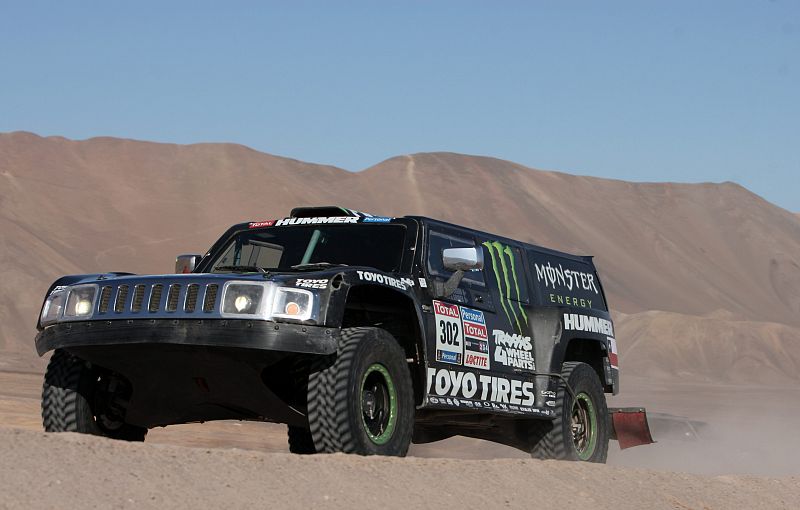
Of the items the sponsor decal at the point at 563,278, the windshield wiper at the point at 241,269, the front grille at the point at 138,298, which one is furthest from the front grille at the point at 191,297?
the sponsor decal at the point at 563,278

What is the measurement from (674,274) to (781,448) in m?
90.9

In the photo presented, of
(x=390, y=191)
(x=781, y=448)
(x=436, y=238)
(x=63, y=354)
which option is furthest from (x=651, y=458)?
(x=390, y=191)

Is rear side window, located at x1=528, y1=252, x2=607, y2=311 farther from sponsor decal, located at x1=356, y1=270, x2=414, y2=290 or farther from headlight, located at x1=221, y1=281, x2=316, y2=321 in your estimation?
headlight, located at x1=221, y1=281, x2=316, y2=321

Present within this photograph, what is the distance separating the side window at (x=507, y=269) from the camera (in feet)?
35.1

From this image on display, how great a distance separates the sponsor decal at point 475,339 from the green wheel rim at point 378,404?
48.0 inches

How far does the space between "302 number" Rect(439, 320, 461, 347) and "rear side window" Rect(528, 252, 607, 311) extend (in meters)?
2.03

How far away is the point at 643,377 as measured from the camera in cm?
7400

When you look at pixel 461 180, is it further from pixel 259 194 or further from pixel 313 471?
pixel 313 471

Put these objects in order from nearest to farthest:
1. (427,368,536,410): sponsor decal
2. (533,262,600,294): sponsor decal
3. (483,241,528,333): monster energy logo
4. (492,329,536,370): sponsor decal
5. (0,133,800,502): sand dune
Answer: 1. (0,133,800,502): sand dune
2. (427,368,536,410): sponsor decal
3. (492,329,536,370): sponsor decal
4. (483,241,528,333): monster energy logo
5. (533,262,600,294): sponsor decal

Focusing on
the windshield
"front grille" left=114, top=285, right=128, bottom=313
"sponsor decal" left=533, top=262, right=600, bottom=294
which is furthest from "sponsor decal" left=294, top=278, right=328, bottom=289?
"sponsor decal" left=533, top=262, right=600, bottom=294

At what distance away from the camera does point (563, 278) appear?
12.1 metres

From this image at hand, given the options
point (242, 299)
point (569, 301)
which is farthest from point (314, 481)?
point (569, 301)

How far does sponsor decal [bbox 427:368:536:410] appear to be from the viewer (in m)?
9.22

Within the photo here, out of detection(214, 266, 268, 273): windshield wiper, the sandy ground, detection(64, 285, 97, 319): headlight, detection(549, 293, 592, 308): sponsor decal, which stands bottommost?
the sandy ground
